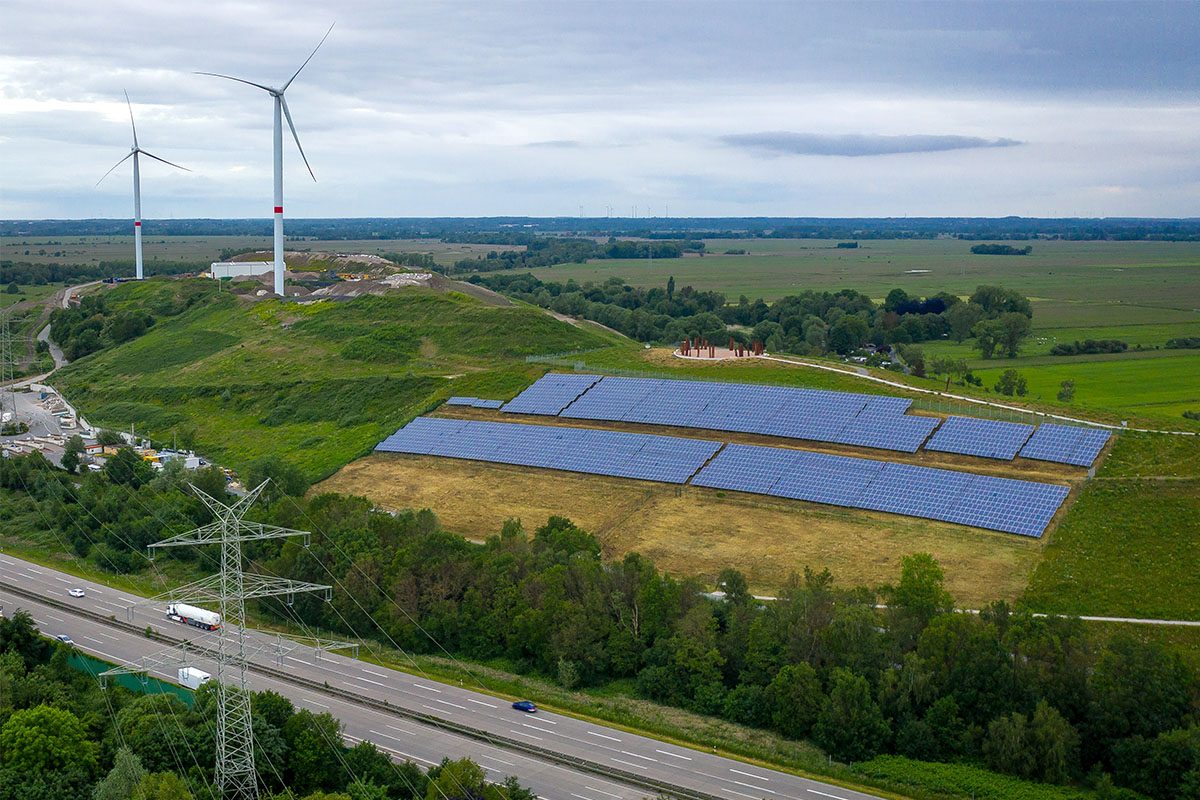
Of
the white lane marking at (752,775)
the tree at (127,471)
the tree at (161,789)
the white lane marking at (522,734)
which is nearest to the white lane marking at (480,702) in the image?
the white lane marking at (522,734)

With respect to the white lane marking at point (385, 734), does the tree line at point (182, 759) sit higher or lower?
higher

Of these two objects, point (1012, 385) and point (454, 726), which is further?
point (1012, 385)

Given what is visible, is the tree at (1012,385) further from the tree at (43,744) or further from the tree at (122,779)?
the tree at (43,744)

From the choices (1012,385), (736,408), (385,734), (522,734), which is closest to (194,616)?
(385,734)

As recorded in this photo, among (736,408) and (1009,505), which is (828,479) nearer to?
(1009,505)

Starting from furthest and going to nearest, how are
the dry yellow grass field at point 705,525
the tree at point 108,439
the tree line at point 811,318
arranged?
the tree line at point 811,318
the tree at point 108,439
the dry yellow grass field at point 705,525

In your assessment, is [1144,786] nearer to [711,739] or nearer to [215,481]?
[711,739]
